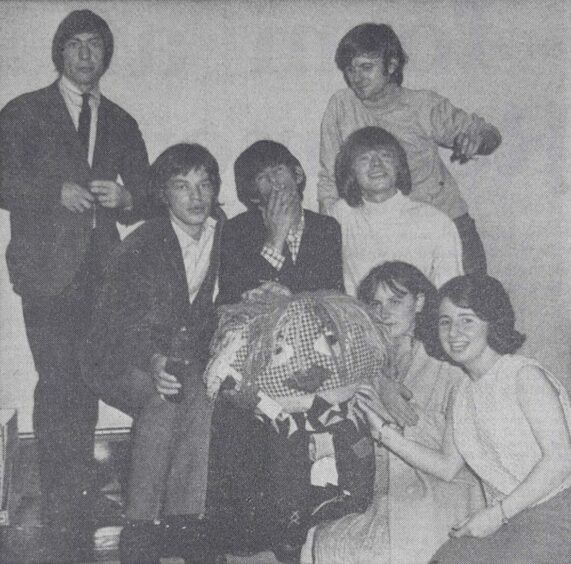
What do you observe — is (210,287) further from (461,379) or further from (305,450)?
(461,379)

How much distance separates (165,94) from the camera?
3.36m

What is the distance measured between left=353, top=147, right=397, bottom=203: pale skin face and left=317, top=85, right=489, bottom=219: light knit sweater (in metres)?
0.08

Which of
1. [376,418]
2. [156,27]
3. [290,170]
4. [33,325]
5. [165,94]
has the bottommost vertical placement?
[376,418]

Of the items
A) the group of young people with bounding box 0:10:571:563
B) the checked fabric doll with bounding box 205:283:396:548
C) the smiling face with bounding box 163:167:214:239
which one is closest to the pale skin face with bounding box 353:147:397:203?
the group of young people with bounding box 0:10:571:563

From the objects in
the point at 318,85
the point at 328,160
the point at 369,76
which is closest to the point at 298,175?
the point at 328,160

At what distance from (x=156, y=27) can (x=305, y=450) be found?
5.04ft

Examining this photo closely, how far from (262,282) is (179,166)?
49 cm

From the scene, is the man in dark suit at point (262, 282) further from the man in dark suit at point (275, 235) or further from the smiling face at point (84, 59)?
the smiling face at point (84, 59)

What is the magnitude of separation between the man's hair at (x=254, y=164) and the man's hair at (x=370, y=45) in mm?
384

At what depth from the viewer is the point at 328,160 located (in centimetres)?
338

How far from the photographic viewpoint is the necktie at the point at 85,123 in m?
3.36

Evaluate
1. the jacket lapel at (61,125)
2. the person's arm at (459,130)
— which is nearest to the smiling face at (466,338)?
the person's arm at (459,130)

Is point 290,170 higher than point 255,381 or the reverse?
higher

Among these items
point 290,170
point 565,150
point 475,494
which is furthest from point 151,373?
point 565,150
